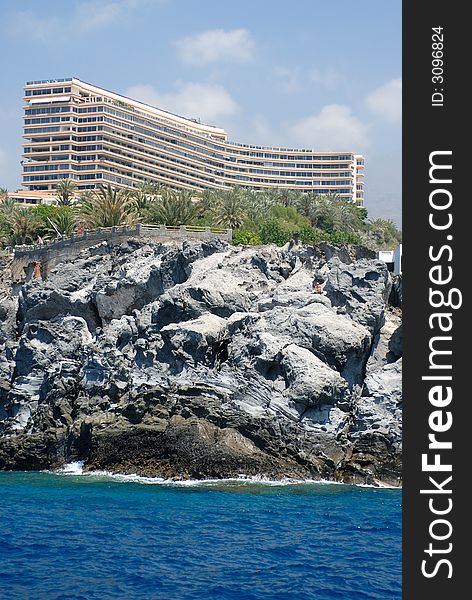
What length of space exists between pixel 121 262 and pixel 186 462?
720 inches

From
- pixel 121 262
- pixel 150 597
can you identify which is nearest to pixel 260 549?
pixel 150 597

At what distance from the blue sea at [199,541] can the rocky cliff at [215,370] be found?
7.91 ft

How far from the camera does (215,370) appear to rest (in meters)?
40.6

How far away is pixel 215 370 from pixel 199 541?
15671mm

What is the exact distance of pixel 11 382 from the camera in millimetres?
47906

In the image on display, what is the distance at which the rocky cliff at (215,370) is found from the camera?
125 ft

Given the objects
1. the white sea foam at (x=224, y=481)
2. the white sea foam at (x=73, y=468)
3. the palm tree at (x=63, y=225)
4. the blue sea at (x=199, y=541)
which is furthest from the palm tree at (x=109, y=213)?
the blue sea at (x=199, y=541)

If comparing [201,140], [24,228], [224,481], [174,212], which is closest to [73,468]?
[224,481]

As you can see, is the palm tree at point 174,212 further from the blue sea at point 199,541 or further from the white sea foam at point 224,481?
the blue sea at point 199,541

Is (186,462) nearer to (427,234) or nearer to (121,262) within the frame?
(121,262)

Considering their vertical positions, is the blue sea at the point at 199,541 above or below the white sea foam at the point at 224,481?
below

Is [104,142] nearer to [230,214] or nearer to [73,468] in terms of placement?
[230,214]

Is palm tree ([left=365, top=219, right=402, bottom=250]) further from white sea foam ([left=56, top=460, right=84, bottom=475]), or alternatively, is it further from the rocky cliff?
white sea foam ([left=56, top=460, right=84, bottom=475])

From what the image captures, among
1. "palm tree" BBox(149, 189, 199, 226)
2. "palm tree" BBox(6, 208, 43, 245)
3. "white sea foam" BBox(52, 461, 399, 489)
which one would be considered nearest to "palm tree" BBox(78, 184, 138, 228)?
"palm tree" BBox(149, 189, 199, 226)
